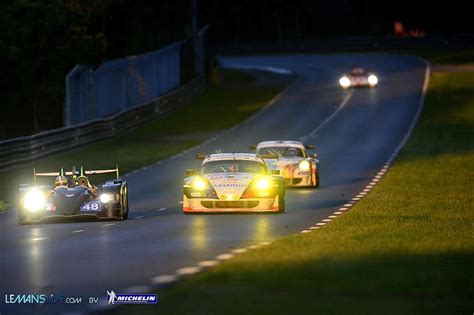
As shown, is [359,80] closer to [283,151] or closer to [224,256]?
[283,151]

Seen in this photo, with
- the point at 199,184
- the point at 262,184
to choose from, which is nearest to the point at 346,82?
the point at 262,184

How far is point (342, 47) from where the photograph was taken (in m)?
119

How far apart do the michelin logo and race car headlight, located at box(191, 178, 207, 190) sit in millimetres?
11340

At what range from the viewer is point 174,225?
72.6ft

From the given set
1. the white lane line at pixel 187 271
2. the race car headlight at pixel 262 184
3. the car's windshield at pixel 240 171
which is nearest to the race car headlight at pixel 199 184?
the race car headlight at pixel 262 184

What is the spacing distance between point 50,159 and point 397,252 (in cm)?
2750

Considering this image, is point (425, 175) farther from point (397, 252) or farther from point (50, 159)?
point (397, 252)

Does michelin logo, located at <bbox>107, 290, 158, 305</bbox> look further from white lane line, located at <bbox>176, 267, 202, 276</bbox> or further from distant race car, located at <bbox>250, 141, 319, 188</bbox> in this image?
distant race car, located at <bbox>250, 141, 319, 188</bbox>

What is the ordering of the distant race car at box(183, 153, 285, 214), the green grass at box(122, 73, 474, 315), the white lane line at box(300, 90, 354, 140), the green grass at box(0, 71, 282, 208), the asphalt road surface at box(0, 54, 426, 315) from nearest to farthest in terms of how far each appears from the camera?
the green grass at box(122, 73, 474, 315)
the asphalt road surface at box(0, 54, 426, 315)
the distant race car at box(183, 153, 285, 214)
the green grass at box(0, 71, 282, 208)
the white lane line at box(300, 90, 354, 140)

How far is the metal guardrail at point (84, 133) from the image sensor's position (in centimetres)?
3900

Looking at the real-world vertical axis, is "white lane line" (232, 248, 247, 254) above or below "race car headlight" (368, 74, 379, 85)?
below

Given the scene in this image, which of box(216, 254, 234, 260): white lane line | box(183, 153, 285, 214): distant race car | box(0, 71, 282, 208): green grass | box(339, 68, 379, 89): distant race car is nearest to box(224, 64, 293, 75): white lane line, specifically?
box(0, 71, 282, 208): green grass

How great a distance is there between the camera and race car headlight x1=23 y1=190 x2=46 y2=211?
22766 millimetres

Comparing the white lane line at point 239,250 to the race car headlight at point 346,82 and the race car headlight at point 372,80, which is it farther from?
the race car headlight at point 372,80
